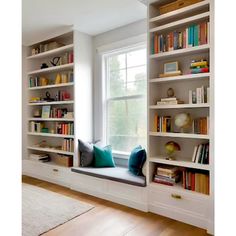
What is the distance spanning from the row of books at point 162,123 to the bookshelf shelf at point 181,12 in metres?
1.20

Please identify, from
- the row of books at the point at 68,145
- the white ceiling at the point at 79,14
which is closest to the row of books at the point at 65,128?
the row of books at the point at 68,145

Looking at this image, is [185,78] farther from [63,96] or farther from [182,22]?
[63,96]

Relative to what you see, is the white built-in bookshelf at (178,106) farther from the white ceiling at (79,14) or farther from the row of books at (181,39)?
the white ceiling at (79,14)

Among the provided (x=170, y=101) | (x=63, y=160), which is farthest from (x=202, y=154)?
(x=63, y=160)

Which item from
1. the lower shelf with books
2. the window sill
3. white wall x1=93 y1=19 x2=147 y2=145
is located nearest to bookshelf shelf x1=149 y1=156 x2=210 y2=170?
the lower shelf with books

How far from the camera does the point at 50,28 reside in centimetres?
359

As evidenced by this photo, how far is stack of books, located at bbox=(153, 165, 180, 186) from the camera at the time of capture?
2.52 m

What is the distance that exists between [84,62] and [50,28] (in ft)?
2.60

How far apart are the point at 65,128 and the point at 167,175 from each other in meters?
2.01

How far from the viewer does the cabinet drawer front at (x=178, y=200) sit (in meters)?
2.23

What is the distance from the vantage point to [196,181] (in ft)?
7.63

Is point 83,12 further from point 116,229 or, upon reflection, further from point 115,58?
point 116,229

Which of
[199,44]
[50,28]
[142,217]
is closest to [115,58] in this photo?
[50,28]

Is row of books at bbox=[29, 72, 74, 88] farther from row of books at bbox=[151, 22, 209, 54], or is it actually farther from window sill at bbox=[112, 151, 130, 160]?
row of books at bbox=[151, 22, 209, 54]
